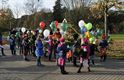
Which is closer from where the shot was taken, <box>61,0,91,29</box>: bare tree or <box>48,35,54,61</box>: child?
<box>48,35,54,61</box>: child

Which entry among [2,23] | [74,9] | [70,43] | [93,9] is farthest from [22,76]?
[2,23]

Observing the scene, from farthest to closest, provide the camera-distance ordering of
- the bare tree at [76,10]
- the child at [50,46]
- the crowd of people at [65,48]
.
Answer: the bare tree at [76,10] → the child at [50,46] → the crowd of people at [65,48]

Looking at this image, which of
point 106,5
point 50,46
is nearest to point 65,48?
point 50,46

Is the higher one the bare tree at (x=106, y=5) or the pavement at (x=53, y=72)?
the bare tree at (x=106, y=5)

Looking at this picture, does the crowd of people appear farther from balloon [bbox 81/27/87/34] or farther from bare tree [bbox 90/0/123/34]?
bare tree [bbox 90/0/123/34]

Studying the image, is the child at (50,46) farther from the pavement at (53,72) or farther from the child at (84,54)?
the child at (84,54)

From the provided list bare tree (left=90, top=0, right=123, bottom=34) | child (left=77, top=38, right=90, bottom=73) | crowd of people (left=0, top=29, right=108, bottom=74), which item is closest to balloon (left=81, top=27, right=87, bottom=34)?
crowd of people (left=0, top=29, right=108, bottom=74)

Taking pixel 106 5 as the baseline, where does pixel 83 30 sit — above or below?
below

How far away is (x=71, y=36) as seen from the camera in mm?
18859

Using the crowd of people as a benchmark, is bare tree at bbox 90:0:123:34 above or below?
above

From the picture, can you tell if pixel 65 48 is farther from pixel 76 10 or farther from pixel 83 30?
pixel 76 10

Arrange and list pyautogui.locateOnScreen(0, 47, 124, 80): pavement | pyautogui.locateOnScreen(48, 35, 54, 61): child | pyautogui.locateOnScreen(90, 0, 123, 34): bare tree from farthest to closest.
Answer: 1. pyautogui.locateOnScreen(90, 0, 123, 34): bare tree
2. pyautogui.locateOnScreen(48, 35, 54, 61): child
3. pyautogui.locateOnScreen(0, 47, 124, 80): pavement

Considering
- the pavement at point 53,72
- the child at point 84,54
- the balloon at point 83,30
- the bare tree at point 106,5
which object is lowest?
the pavement at point 53,72

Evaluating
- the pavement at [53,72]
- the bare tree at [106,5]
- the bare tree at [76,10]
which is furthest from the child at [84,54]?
the bare tree at [76,10]
